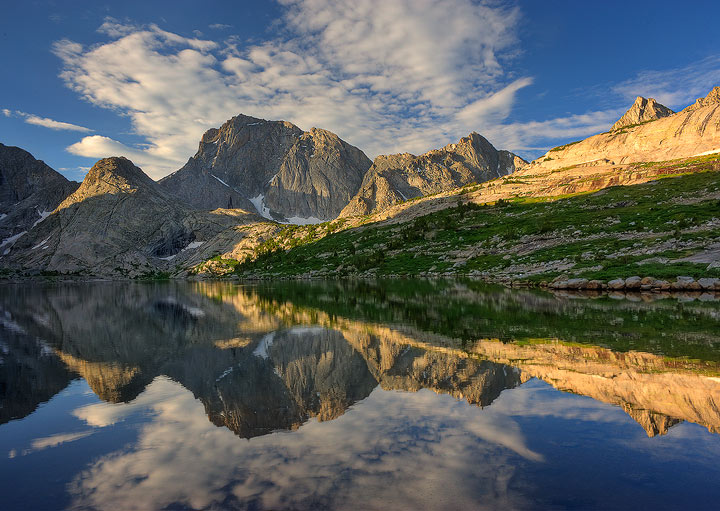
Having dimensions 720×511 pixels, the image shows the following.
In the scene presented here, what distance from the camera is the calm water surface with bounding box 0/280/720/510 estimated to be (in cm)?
675

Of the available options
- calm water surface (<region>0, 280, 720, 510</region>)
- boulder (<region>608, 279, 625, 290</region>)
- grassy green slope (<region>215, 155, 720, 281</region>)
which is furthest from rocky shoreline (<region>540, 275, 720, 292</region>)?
calm water surface (<region>0, 280, 720, 510</region>)

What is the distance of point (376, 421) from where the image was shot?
10.2 meters

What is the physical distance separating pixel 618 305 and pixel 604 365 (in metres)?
19.7

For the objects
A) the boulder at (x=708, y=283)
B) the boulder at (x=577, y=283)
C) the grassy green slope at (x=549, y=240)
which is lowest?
the boulder at (x=577, y=283)

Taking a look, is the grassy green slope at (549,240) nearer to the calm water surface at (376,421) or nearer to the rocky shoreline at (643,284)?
the rocky shoreline at (643,284)

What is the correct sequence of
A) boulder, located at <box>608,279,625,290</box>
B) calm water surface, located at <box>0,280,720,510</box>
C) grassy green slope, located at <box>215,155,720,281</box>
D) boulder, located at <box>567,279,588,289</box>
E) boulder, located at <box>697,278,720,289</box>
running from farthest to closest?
grassy green slope, located at <box>215,155,720,281</box> < boulder, located at <box>567,279,588,289</box> < boulder, located at <box>608,279,625,290</box> < boulder, located at <box>697,278,720,289</box> < calm water surface, located at <box>0,280,720,510</box>

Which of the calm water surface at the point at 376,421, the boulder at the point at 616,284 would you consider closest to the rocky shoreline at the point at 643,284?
the boulder at the point at 616,284

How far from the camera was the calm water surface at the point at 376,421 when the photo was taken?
6750 millimetres

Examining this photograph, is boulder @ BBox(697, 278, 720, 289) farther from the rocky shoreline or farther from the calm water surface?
the calm water surface

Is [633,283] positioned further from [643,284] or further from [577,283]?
[577,283]

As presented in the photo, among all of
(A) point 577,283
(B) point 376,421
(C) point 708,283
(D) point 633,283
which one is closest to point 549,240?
(A) point 577,283

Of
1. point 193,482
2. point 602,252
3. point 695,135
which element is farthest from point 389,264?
point 695,135

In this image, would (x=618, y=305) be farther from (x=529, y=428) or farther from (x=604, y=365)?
(x=529, y=428)

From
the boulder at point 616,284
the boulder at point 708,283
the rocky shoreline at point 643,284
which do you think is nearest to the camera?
the boulder at point 708,283
